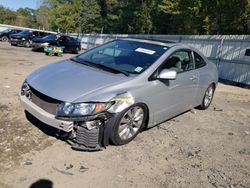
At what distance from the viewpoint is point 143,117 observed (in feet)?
17.1

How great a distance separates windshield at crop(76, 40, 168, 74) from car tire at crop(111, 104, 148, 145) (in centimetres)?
66

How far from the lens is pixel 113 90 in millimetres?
4641

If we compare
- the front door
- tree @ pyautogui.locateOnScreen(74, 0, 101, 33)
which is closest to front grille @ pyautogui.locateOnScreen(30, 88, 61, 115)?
the front door

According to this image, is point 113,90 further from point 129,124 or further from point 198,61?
point 198,61

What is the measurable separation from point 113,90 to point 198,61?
287cm

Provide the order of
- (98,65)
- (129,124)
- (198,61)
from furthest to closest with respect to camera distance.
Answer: (198,61)
(98,65)
(129,124)

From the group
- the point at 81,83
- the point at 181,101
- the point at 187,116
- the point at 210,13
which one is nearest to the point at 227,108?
the point at 187,116

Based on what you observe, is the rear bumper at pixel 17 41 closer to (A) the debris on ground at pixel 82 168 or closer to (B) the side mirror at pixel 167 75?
(B) the side mirror at pixel 167 75

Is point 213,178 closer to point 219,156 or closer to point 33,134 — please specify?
point 219,156

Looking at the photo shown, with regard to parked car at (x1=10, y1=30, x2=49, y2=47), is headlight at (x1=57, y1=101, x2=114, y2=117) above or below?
above

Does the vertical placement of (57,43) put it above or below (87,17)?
below

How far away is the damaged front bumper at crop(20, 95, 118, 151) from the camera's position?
14.2ft

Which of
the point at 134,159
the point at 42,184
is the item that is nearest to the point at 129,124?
the point at 134,159

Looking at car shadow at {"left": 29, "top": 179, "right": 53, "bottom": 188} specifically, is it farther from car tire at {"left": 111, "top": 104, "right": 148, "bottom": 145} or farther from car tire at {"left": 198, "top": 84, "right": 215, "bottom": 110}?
car tire at {"left": 198, "top": 84, "right": 215, "bottom": 110}
